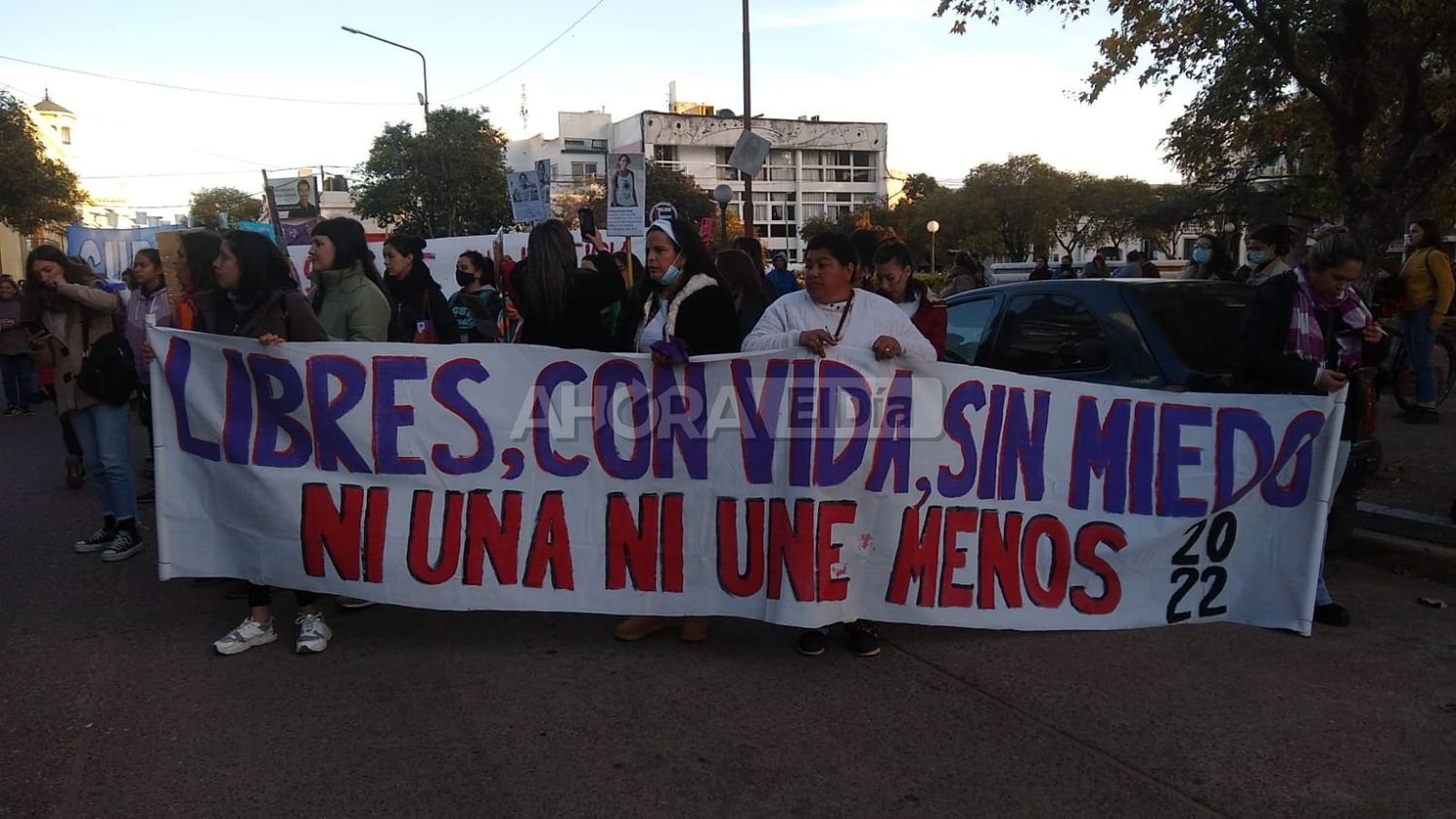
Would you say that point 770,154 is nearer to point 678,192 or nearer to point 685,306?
point 678,192

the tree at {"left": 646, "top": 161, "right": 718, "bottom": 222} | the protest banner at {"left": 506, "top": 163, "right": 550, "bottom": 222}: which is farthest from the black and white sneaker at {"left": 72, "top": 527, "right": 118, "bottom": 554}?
the tree at {"left": 646, "top": 161, "right": 718, "bottom": 222}

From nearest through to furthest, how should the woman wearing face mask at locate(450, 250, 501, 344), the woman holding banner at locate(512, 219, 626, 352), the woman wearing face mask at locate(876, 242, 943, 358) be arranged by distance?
the woman holding banner at locate(512, 219, 626, 352) → the woman wearing face mask at locate(876, 242, 943, 358) → the woman wearing face mask at locate(450, 250, 501, 344)

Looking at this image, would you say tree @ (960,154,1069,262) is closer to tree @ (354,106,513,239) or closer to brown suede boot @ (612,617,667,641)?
tree @ (354,106,513,239)

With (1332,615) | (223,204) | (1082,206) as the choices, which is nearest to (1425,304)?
Answer: (1332,615)

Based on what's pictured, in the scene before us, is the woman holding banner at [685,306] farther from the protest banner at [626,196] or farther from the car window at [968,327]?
the protest banner at [626,196]

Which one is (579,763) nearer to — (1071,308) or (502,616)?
(502,616)

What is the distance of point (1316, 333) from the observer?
4129 mm

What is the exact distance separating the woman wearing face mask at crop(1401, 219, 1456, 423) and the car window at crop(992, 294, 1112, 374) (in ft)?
18.5

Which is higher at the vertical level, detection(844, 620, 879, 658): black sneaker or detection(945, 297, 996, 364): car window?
detection(945, 297, 996, 364): car window

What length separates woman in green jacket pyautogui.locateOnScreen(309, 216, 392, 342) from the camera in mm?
4441

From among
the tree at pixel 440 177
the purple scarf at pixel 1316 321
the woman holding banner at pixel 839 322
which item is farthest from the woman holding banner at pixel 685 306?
the tree at pixel 440 177

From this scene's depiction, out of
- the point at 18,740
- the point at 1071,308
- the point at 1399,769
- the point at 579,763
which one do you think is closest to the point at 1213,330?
the point at 1071,308

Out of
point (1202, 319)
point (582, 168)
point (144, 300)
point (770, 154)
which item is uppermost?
point (770, 154)

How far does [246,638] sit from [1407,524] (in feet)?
19.0
